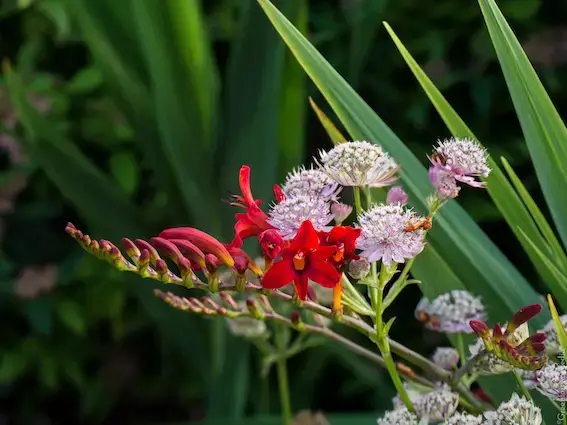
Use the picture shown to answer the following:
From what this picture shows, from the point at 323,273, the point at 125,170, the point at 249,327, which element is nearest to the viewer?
the point at 323,273

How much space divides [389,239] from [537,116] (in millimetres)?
171

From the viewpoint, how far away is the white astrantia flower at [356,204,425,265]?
309 millimetres

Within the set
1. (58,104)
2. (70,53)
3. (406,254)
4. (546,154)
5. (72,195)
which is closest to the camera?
(406,254)

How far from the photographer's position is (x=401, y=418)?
339 millimetres

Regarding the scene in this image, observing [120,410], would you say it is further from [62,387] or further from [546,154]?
[546,154]

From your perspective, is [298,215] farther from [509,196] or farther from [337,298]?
[509,196]

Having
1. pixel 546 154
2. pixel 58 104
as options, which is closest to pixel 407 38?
pixel 58 104

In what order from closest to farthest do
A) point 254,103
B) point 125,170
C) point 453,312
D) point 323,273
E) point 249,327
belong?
1. point 323,273
2. point 453,312
3. point 249,327
4. point 254,103
5. point 125,170

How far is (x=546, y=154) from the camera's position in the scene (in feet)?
1.44

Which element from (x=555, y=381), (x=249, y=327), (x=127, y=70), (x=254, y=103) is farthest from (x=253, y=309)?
(x=127, y=70)

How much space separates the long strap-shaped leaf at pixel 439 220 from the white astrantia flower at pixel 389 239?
135 millimetres

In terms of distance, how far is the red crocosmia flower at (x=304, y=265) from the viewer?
302 millimetres

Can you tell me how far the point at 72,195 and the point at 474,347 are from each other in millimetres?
609

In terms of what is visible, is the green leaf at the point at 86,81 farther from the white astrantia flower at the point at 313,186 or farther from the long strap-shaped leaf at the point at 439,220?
the white astrantia flower at the point at 313,186
